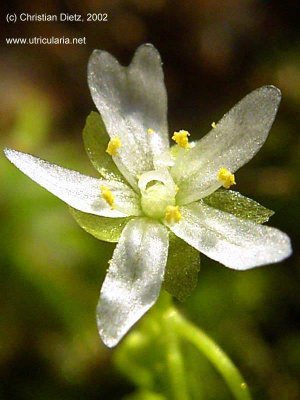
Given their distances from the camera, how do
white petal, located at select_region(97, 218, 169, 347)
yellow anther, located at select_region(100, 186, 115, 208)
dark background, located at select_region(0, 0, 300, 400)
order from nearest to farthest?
white petal, located at select_region(97, 218, 169, 347) < yellow anther, located at select_region(100, 186, 115, 208) < dark background, located at select_region(0, 0, 300, 400)

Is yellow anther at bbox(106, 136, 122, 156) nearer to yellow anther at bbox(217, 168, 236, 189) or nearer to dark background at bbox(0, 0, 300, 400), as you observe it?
yellow anther at bbox(217, 168, 236, 189)

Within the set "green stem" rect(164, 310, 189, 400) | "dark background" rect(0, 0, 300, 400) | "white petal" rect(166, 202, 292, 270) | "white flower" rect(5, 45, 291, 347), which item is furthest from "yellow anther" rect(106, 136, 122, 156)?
"dark background" rect(0, 0, 300, 400)

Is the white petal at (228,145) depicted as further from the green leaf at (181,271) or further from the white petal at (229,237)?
the green leaf at (181,271)

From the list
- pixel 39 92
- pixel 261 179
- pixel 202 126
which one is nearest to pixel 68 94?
pixel 39 92

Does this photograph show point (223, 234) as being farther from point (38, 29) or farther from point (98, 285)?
point (38, 29)

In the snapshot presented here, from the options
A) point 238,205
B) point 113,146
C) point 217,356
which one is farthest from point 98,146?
point 217,356

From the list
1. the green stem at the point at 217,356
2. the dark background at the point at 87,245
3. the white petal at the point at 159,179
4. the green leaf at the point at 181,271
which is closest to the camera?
the green leaf at the point at 181,271

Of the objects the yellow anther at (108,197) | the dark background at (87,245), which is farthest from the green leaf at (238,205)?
the dark background at (87,245)
